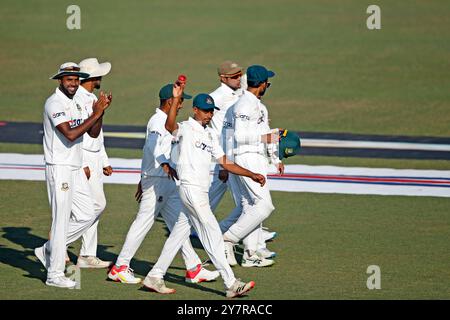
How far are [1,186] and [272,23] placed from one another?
61.6 feet

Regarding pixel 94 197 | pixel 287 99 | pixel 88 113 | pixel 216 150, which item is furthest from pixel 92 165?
pixel 287 99

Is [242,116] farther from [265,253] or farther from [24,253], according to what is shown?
[24,253]

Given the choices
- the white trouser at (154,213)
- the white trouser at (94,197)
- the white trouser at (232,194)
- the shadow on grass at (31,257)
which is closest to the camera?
the white trouser at (154,213)

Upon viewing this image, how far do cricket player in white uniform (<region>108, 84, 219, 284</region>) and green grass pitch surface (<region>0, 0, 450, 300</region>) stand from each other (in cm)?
20

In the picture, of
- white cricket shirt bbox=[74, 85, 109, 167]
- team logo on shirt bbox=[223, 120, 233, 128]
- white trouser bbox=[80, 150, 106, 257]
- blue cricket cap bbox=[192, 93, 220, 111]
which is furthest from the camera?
team logo on shirt bbox=[223, 120, 233, 128]

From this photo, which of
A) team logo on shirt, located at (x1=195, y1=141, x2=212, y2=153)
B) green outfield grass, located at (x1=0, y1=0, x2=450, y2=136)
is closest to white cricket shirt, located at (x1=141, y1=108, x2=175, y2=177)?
team logo on shirt, located at (x1=195, y1=141, x2=212, y2=153)

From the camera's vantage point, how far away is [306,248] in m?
13.1

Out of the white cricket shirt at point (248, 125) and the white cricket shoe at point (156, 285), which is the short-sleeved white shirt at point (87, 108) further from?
the white cricket shoe at point (156, 285)

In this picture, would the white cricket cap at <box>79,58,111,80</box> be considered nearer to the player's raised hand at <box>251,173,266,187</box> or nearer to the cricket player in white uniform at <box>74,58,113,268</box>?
the cricket player in white uniform at <box>74,58,113,268</box>

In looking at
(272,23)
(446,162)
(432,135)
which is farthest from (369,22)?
(446,162)

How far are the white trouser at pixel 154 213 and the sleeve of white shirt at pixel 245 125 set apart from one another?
3.36 ft

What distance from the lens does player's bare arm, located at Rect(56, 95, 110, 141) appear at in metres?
10.8

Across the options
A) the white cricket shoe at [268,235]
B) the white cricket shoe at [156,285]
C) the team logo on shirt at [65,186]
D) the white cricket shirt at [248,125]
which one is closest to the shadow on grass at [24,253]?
the team logo on shirt at [65,186]

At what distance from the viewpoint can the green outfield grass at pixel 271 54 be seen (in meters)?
25.1
